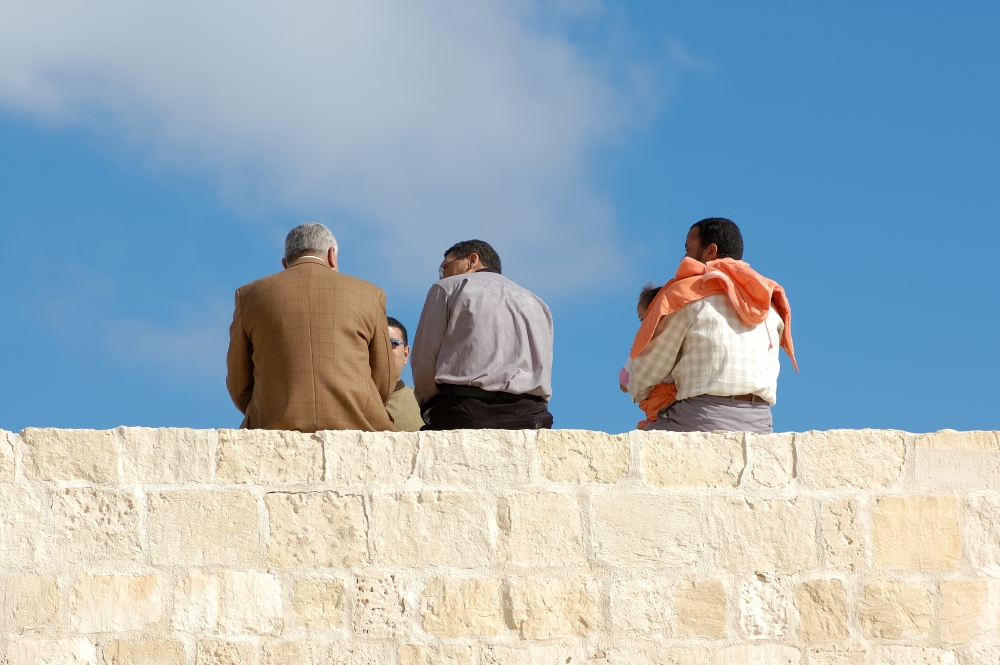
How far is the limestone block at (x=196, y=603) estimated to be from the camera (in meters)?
4.92

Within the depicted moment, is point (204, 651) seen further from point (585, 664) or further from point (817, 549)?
point (817, 549)

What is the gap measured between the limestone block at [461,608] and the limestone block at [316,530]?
33 centimetres

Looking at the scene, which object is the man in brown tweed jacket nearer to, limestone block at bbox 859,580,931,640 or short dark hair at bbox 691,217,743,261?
short dark hair at bbox 691,217,743,261

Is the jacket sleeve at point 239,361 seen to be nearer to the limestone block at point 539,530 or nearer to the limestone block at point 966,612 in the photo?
the limestone block at point 539,530

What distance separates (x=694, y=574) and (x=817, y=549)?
21.7 inches

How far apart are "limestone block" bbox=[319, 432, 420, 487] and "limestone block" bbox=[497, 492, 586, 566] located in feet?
1.41

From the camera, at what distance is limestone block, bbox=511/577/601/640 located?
5.03 meters

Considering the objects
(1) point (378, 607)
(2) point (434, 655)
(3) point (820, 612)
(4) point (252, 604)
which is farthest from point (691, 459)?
(4) point (252, 604)

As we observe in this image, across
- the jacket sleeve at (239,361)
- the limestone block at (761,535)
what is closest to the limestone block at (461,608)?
the limestone block at (761,535)

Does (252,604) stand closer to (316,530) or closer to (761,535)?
(316,530)

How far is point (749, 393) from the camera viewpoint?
17.9ft

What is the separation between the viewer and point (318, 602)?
4.96 metres

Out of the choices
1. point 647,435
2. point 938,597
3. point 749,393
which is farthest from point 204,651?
point 938,597

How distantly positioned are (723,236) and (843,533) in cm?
145
